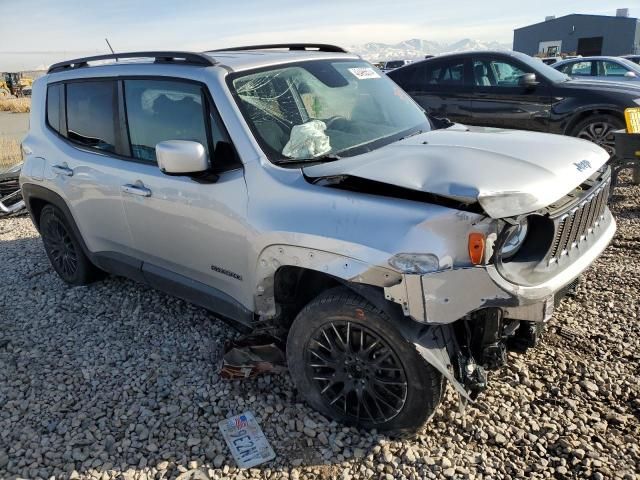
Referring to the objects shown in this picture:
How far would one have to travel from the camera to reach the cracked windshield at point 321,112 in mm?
3051

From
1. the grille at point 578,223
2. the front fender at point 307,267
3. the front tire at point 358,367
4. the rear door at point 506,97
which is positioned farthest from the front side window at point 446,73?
the front tire at point 358,367

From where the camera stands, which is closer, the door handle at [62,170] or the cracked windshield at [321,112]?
the cracked windshield at [321,112]

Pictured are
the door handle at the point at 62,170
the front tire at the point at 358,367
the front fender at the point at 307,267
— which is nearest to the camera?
the front fender at the point at 307,267

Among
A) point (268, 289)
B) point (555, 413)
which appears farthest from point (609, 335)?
point (268, 289)

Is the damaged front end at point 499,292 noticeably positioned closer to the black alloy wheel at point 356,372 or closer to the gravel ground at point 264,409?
the black alloy wheel at point 356,372

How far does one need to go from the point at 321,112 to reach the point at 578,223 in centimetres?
159

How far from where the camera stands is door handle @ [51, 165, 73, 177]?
4133mm

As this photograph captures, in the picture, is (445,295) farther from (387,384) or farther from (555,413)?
(555,413)

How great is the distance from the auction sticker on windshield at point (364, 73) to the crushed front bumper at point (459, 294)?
1987 mm

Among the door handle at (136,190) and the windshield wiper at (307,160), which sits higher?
the windshield wiper at (307,160)

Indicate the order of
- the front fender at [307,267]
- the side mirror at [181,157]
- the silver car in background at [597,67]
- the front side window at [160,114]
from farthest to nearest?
the silver car in background at [597,67] → the front side window at [160,114] → the side mirror at [181,157] → the front fender at [307,267]

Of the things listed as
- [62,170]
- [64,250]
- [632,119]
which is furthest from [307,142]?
[632,119]

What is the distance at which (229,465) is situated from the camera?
272 centimetres

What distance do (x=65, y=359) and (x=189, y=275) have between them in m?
1.14
